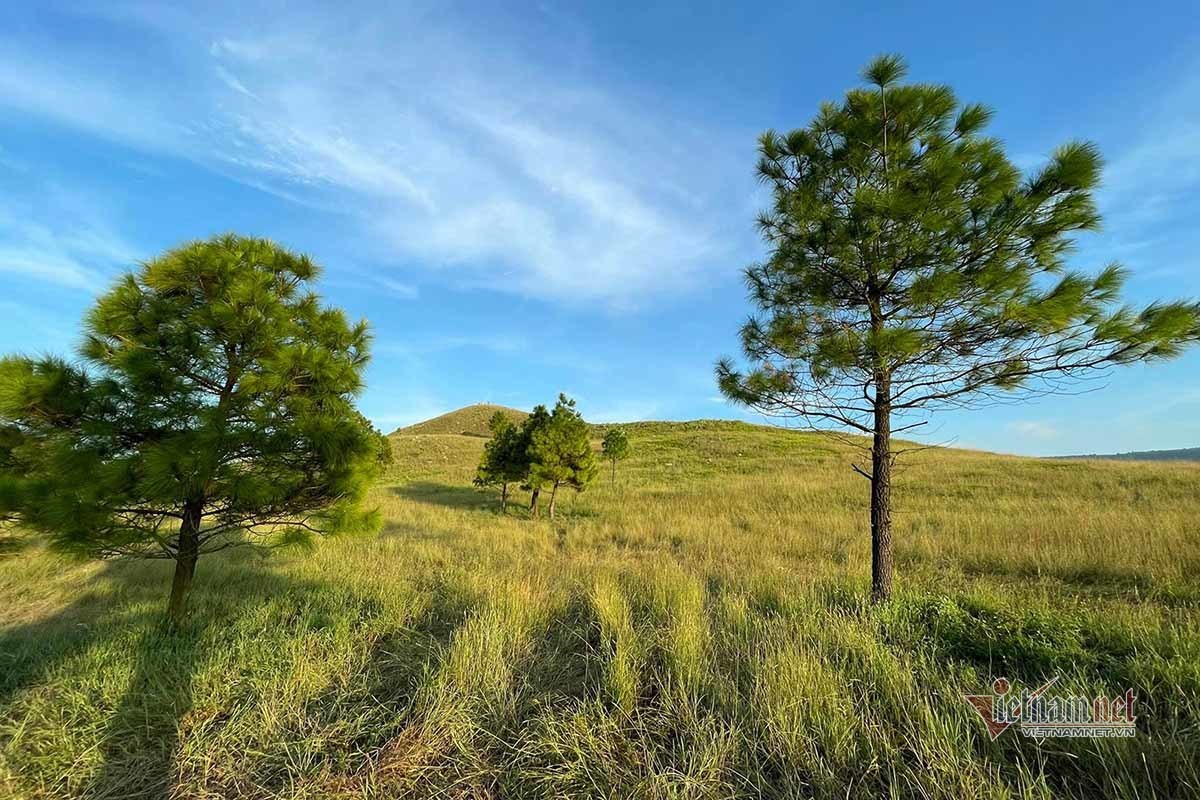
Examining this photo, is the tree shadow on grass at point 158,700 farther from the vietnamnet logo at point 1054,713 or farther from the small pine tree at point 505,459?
the small pine tree at point 505,459

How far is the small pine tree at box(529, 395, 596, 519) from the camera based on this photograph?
18.4 metres

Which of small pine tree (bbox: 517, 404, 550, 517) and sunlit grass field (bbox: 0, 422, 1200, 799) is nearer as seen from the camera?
sunlit grass field (bbox: 0, 422, 1200, 799)

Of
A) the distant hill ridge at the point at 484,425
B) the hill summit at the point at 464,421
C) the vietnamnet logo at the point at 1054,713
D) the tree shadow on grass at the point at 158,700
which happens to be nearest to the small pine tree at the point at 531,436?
the tree shadow on grass at the point at 158,700

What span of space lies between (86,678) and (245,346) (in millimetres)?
3310

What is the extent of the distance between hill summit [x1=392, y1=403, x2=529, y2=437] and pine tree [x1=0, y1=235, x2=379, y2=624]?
252 ft

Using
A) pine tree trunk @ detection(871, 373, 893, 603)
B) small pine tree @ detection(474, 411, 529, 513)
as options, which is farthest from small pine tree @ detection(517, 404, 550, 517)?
pine tree trunk @ detection(871, 373, 893, 603)

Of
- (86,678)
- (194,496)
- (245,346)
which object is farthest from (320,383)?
(86,678)

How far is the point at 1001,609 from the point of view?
196 inches

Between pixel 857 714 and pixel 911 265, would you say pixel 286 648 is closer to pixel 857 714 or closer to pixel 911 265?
pixel 857 714

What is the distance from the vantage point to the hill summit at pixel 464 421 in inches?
3404

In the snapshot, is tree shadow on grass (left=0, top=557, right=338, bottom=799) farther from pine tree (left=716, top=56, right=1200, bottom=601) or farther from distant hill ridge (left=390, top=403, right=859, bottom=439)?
distant hill ridge (left=390, top=403, right=859, bottom=439)

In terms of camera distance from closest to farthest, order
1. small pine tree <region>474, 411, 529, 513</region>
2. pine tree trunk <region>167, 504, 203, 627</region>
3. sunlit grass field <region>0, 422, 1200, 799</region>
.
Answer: sunlit grass field <region>0, 422, 1200, 799</region> → pine tree trunk <region>167, 504, 203, 627</region> → small pine tree <region>474, 411, 529, 513</region>

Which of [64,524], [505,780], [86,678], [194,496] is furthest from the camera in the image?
[194,496]

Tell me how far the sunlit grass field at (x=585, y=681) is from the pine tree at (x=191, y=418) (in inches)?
48.0
